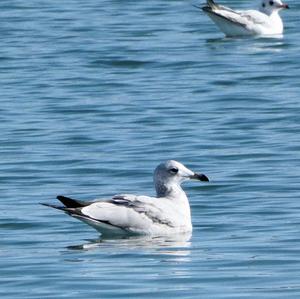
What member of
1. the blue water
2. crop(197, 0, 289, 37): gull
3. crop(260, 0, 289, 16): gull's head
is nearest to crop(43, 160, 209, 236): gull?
the blue water

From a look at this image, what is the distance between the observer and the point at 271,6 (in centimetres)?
3130

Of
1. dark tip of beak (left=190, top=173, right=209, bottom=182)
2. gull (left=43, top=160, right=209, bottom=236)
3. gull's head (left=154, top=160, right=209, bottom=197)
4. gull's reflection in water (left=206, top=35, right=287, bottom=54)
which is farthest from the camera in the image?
gull's reflection in water (left=206, top=35, right=287, bottom=54)

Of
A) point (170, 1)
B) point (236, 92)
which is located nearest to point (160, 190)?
point (236, 92)

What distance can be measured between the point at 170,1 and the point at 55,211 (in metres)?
18.8

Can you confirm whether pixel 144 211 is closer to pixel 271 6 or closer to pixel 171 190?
pixel 171 190

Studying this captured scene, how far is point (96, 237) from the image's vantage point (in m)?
16.3

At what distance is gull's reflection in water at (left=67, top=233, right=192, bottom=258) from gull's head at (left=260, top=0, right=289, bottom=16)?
15261mm

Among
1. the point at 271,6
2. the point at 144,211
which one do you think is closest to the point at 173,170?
the point at 144,211

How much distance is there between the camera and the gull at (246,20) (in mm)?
30703

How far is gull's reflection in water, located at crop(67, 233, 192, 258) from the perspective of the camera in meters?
15.4

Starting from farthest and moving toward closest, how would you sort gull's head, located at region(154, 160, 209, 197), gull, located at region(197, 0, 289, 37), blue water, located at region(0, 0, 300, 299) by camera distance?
gull, located at region(197, 0, 289, 37)
gull's head, located at region(154, 160, 209, 197)
blue water, located at region(0, 0, 300, 299)

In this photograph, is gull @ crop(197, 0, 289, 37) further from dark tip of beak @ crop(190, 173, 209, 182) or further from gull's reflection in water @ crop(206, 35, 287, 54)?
dark tip of beak @ crop(190, 173, 209, 182)

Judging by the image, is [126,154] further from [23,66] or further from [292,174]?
[23,66]

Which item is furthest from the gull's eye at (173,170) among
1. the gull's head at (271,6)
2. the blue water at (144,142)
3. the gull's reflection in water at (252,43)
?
the gull's head at (271,6)
